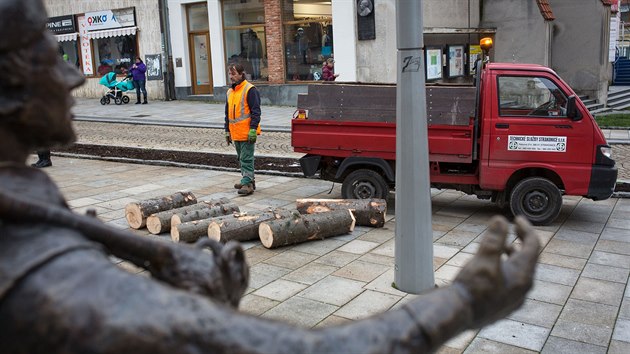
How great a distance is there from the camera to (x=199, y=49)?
26.4m

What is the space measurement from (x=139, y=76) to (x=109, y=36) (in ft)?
11.9

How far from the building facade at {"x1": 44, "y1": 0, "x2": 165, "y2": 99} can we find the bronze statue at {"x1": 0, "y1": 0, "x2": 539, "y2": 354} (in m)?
26.0

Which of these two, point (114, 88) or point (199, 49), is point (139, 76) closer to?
point (114, 88)

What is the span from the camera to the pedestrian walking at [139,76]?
25.3m

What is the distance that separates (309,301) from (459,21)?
1958 centimetres

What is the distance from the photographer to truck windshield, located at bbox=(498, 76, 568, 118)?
8.68 meters

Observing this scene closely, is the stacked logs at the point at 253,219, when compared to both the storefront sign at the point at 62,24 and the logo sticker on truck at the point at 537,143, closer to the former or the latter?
the logo sticker on truck at the point at 537,143

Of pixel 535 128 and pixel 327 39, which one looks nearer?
pixel 535 128

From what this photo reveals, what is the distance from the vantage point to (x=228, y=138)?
1114cm

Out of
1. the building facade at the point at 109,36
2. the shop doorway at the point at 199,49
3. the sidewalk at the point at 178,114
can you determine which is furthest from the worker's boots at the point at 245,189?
the building facade at the point at 109,36

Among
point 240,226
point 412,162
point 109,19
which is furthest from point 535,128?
point 109,19

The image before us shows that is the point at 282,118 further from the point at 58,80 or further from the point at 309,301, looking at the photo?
the point at 58,80

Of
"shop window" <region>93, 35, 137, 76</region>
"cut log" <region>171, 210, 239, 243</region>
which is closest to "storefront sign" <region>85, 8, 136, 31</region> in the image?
"shop window" <region>93, 35, 137, 76</region>

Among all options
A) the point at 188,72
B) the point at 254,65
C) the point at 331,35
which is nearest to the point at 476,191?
the point at 331,35
